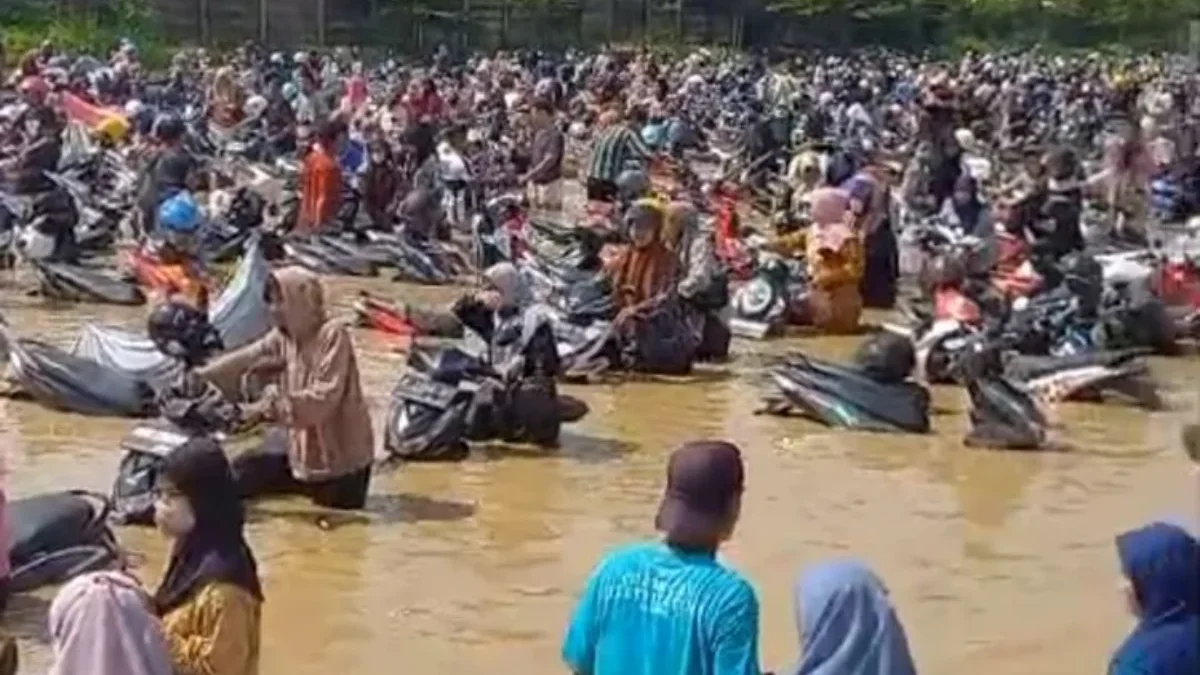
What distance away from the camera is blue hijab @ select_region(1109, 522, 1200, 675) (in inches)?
178

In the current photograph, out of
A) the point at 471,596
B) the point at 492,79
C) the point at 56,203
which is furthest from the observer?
the point at 492,79

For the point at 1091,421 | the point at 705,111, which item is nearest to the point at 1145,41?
the point at 705,111

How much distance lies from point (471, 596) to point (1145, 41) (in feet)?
146

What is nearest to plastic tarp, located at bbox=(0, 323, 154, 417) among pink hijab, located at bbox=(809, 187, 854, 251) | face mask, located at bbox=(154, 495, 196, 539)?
pink hijab, located at bbox=(809, 187, 854, 251)

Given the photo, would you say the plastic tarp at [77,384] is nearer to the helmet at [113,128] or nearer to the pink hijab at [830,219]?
the pink hijab at [830,219]

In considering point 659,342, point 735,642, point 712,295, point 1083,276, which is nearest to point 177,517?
point 735,642

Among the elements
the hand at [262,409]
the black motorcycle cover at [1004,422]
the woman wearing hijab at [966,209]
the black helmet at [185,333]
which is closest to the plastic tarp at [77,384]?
the black helmet at [185,333]

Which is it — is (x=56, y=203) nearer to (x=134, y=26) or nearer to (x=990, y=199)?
(x=990, y=199)

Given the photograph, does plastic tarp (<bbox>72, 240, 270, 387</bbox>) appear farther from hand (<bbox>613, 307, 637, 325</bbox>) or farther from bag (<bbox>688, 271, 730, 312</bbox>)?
Answer: bag (<bbox>688, 271, 730, 312</bbox>)

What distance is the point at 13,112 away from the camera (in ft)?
68.6

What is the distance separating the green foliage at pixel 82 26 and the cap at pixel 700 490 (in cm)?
3465

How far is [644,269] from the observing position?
1362 cm

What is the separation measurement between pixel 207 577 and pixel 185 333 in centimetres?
520

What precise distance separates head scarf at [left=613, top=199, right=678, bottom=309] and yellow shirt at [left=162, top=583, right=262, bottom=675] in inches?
332
